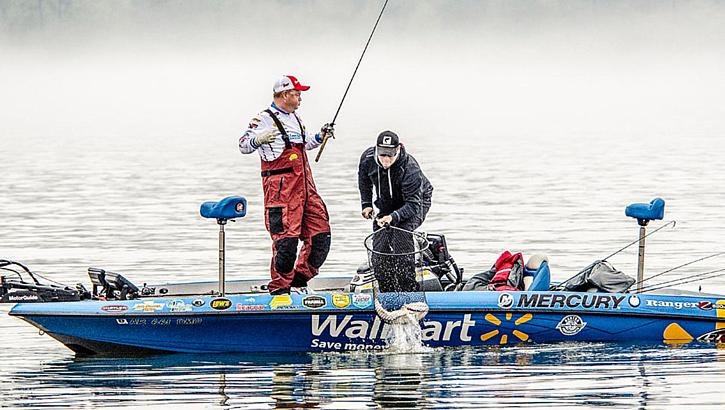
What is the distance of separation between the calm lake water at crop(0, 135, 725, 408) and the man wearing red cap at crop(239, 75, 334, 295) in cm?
91

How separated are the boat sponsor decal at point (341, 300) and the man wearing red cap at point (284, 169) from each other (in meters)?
0.60

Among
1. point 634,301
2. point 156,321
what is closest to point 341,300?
point 156,321

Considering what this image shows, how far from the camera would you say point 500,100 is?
170 meters

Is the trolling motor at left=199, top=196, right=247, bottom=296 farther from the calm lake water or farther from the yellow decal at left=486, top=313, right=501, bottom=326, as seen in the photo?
the yellow decal at left=486, top=313, right=501, bottom=326

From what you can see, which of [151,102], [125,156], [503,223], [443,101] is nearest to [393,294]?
[503,223]

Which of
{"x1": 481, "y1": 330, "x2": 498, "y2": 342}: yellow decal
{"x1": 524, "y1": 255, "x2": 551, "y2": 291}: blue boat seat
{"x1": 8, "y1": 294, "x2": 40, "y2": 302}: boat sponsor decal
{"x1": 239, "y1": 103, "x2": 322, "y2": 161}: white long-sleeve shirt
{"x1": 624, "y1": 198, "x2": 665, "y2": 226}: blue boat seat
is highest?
{"x1": 239, "y1": 103, "x2": 322, "y2": 161}: white long-sleeve shirt

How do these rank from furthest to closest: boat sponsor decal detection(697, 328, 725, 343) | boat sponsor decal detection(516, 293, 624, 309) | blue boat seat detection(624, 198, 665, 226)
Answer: blue boat seat detection(624, 198, 665, 226)
boat sponsor decal detection(697, 328, 725, 343)
boat sponsor decal detection(516, 293, 624, 309)

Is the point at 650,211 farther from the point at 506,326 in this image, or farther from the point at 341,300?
the point at 341,300

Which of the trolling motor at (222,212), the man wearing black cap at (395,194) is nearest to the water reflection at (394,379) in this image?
the man wearing black cap at (395,194)

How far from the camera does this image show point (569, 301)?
12.0 metres

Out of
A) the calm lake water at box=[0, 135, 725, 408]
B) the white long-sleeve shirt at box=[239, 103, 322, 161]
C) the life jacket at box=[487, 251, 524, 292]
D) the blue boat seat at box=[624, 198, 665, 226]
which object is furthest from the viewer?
the life jacket at box=[487, 251, 524, 292]

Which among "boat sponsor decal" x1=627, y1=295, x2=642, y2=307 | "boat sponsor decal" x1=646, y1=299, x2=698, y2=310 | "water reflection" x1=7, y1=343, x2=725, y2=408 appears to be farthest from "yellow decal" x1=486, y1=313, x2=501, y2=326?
"boat sponsor decal" x1=646, y1=299, x2=698, y2=310

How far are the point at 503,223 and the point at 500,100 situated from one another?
146945 mm

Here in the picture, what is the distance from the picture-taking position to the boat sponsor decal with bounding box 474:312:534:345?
11984 mm
